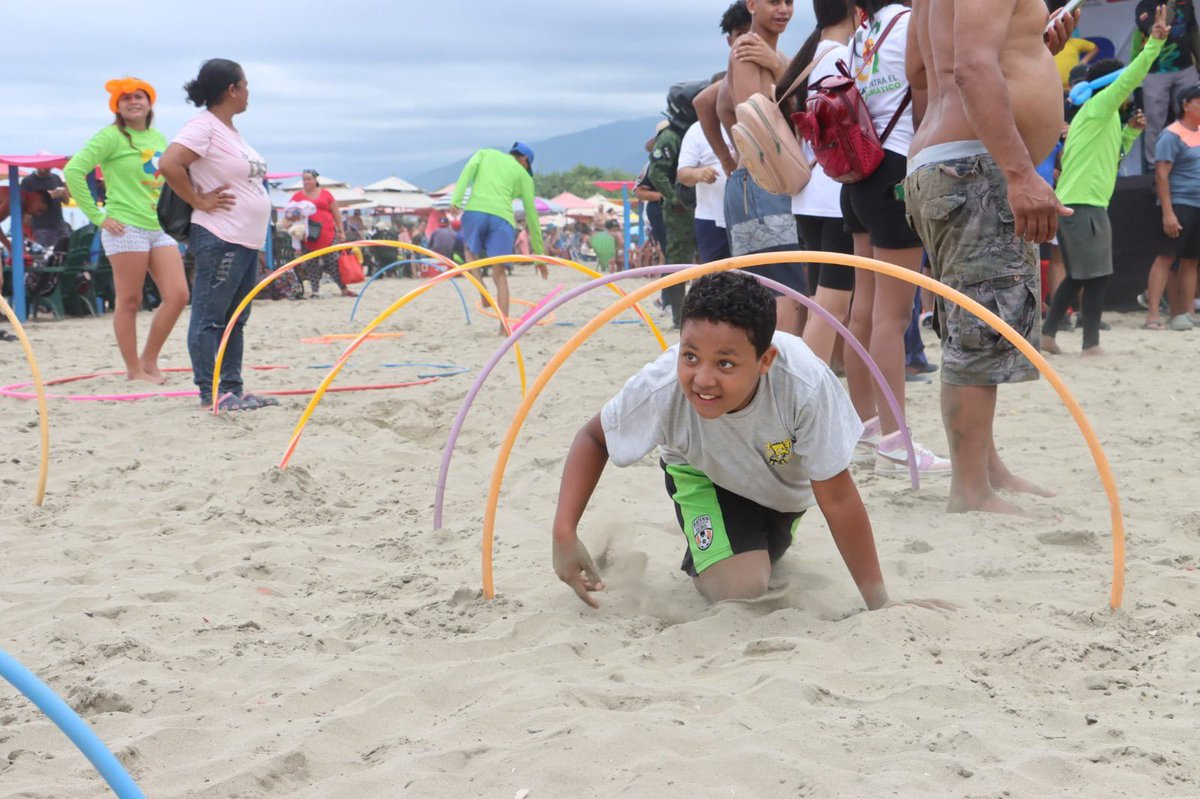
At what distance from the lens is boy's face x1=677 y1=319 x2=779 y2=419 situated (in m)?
2.67

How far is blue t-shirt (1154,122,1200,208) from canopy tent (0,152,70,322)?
10.6 metres

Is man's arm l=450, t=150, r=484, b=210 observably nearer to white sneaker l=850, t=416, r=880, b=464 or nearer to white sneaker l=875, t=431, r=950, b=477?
white sneaker l=850, t=416, r=880, b=464

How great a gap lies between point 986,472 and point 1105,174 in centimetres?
455

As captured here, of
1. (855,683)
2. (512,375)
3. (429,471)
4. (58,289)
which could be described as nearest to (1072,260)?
(512,375)

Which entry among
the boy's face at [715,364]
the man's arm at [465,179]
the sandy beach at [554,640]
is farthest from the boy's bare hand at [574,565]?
the man's arm at [465,179]

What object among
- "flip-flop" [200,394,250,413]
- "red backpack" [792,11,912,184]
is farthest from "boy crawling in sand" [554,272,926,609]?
"flip-flop" [200,394,250,413]

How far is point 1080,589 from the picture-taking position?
3191 millimetres

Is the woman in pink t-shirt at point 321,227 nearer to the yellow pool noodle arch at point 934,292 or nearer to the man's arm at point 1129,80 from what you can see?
the man's arm at point 1129,80

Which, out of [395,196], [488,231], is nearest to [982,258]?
[488,231]

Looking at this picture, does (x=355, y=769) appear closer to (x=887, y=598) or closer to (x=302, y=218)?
(x=887, y=598)

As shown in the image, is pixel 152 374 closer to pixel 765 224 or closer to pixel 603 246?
pixel 765 224

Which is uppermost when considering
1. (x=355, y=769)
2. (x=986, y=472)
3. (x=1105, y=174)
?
(x=1105, y=174)

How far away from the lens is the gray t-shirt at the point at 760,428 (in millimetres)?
2871

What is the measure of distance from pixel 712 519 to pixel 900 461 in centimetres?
161
